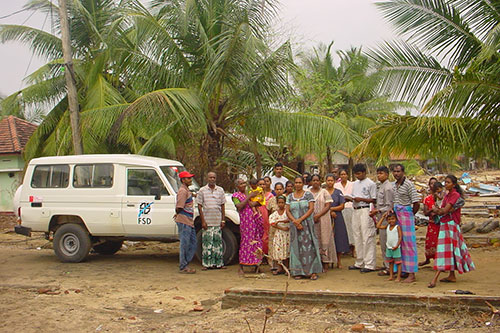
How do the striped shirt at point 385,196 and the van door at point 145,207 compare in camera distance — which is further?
the van door at point 145,207

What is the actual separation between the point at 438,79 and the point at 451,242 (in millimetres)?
3733

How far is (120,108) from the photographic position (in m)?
11.9

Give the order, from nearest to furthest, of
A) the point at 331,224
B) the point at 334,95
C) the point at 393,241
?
the point at 393,241 → the point at 331,224 → the point at 334,95

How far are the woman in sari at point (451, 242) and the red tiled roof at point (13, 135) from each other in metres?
15.3

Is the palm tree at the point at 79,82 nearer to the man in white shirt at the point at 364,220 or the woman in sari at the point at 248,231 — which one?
the woman in sari at the point at 248,231

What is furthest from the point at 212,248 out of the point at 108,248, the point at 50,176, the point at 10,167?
the point at 10,167

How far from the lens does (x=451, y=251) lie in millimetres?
6875

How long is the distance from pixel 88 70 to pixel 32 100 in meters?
1.87

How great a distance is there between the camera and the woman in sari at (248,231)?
332 inches

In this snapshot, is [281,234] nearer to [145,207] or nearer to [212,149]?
[145,207]

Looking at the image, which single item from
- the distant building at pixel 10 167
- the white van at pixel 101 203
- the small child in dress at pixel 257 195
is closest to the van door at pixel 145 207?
the white van at pixel 101 203

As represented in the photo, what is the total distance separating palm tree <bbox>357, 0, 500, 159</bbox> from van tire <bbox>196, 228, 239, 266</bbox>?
2.76 m

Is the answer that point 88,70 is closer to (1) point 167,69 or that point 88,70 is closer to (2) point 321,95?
(1) point 167,69

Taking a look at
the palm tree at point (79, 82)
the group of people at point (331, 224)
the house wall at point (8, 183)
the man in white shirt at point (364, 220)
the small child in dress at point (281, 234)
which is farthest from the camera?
the house wall at point (8, 183)
